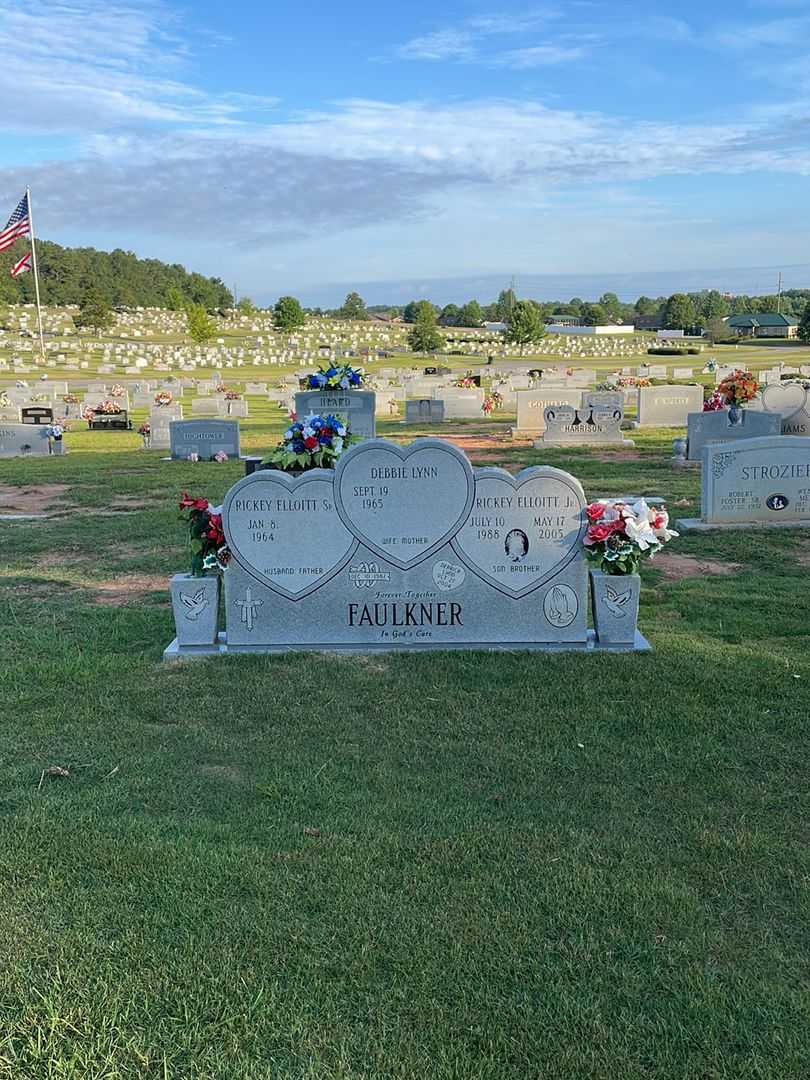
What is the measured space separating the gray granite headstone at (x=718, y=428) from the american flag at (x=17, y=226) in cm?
2726

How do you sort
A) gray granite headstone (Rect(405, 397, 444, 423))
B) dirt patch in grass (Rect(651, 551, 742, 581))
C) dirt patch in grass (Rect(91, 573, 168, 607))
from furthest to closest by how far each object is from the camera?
gray granite headstone (Rect(405, 397, 444, 423)) → dirt patch in grass (Rect(651, 551, 742, 581)) → dirt patch in grass (Rect(91, 573, 168, 607))

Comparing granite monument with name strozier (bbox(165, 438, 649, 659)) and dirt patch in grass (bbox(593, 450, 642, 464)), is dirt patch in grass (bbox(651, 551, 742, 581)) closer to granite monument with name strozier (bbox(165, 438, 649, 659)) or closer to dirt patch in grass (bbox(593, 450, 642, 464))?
granite monument with name strozier (bbox(165, 438, 649, 659))

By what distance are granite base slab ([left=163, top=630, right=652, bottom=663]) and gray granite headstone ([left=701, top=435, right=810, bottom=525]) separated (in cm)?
488

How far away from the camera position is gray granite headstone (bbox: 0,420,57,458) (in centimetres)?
2034

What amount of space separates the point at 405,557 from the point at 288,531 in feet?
2.86

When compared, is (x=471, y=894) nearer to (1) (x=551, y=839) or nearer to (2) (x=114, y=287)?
(1) (x=551, y=839)

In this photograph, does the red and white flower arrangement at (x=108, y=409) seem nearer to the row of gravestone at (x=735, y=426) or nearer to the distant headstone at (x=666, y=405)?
the distant headstone at (x=666, y=405)

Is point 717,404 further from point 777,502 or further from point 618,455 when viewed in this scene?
point 777,502

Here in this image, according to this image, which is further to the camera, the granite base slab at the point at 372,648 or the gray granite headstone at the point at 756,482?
the gray granite headstone at the point at 756,482

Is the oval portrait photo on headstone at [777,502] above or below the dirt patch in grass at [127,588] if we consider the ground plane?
above

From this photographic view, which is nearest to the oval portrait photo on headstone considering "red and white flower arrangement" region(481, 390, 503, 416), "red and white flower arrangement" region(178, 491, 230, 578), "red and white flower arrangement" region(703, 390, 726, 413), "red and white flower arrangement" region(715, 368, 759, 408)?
"red and white flower arrangement" region(715, 368, 759, 408)

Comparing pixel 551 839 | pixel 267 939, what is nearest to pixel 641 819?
pixel 551 839

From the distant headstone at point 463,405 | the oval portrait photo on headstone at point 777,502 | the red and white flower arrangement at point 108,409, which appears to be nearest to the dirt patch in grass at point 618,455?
the oval portrait photo on headstone at point 777,502

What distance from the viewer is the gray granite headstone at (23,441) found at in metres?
20.3
